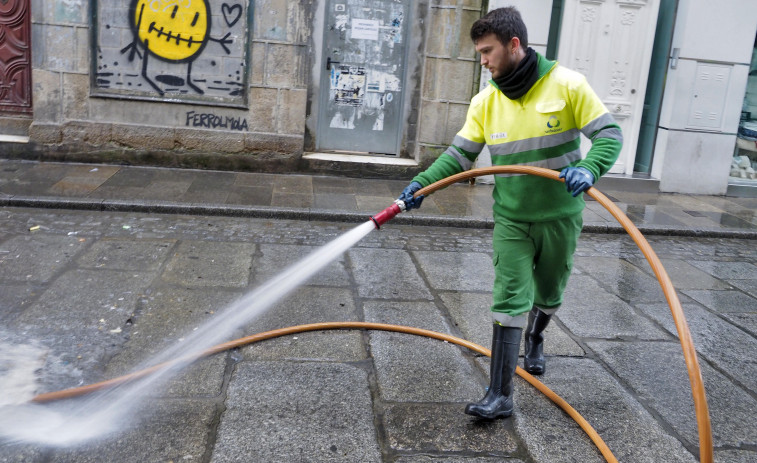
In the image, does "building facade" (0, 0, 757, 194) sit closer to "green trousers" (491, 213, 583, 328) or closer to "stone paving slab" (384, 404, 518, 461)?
"green trousers" (491, 213, 583, 328)

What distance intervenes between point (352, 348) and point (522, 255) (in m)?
1.27

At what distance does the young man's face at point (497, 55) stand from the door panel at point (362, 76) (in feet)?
22.7

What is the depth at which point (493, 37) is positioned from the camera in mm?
3355

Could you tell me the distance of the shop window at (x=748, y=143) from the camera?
10836mm

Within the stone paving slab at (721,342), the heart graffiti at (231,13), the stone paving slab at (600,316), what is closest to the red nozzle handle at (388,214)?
the stone paving slab at (600,316)

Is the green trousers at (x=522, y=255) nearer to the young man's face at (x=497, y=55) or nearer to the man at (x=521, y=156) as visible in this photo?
the man at (x=521, y=156)

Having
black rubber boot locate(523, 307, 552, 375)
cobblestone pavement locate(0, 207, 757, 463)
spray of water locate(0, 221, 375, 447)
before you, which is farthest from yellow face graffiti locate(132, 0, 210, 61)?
black rubber boot locate(523, 307, 552, 375)

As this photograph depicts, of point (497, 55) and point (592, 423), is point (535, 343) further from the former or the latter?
point (497, 55)

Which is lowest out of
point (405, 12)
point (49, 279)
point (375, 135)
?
point (49, 279)

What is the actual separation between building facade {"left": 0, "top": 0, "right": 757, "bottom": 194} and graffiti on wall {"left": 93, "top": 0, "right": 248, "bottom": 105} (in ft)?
0.06

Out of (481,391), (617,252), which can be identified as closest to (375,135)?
(617,252)

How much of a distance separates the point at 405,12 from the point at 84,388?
770cm

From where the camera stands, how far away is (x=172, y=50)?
31.7 ft

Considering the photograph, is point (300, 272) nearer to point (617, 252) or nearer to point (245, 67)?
point (617, 252)
